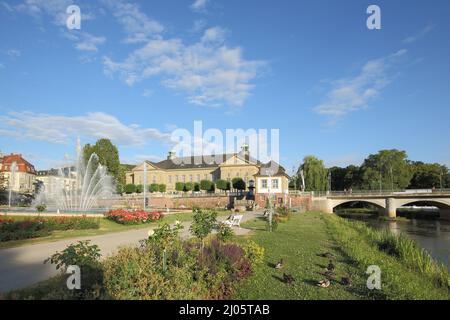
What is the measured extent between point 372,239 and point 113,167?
51.7m

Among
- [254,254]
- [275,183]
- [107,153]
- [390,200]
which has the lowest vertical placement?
[390,200]

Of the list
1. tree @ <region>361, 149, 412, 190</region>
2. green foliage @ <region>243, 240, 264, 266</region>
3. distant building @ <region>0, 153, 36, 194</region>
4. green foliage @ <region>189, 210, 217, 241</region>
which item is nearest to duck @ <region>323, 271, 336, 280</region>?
green foliage @ <region>243, 240, 264, 266</region>

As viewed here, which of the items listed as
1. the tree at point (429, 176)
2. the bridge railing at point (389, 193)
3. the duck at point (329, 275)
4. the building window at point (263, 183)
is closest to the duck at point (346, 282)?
the duck at point (329, 275)

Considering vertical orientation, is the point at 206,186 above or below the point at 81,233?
above

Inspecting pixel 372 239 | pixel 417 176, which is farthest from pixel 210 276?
pixel 417 176

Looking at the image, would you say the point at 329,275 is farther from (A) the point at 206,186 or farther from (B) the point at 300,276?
(A) the point at 206,186

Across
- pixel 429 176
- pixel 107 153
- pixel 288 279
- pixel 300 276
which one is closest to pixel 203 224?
pixel 288 279

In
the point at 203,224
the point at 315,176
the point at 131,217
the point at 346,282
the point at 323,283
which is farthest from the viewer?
the point at 315,176

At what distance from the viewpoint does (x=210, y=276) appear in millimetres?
7586

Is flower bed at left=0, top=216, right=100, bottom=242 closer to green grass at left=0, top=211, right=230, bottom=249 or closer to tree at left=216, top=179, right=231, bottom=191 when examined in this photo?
green grass at left=0, top=211, right=230, bottom=249

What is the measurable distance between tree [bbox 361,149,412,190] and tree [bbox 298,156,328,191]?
12.8m

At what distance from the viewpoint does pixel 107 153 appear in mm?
62594

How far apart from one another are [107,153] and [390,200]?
46815mm
